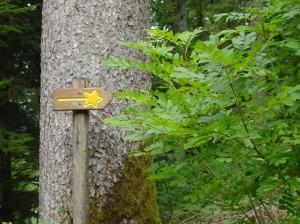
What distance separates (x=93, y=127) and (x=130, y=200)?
66 centimetres

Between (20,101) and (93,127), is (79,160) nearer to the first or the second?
(93,127)

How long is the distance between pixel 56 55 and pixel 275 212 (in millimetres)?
2945

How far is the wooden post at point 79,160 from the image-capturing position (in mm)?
2840

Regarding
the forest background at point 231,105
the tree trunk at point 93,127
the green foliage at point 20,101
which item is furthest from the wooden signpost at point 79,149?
the green foliage at point 20,101

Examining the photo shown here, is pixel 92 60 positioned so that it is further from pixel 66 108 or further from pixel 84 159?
pixel 84 159

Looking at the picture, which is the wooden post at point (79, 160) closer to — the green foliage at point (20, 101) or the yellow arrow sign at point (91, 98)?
the yellow arrow sign at point (91, 98)

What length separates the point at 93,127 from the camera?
3.08 meters

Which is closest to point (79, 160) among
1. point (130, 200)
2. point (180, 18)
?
point (130, 200)

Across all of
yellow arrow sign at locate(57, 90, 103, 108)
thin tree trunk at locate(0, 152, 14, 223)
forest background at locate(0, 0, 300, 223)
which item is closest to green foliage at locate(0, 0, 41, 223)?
thin tree trunk at locate(0, 152, 14, 223)

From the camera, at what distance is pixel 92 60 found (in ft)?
10.2

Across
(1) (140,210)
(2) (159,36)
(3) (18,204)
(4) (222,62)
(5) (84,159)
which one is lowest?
(3) (18,204)

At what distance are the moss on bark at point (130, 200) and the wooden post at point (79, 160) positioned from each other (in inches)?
6.6

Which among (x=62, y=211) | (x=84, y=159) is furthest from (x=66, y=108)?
(x=62, y=211)

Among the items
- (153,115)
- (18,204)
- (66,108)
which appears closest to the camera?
(153,115)
